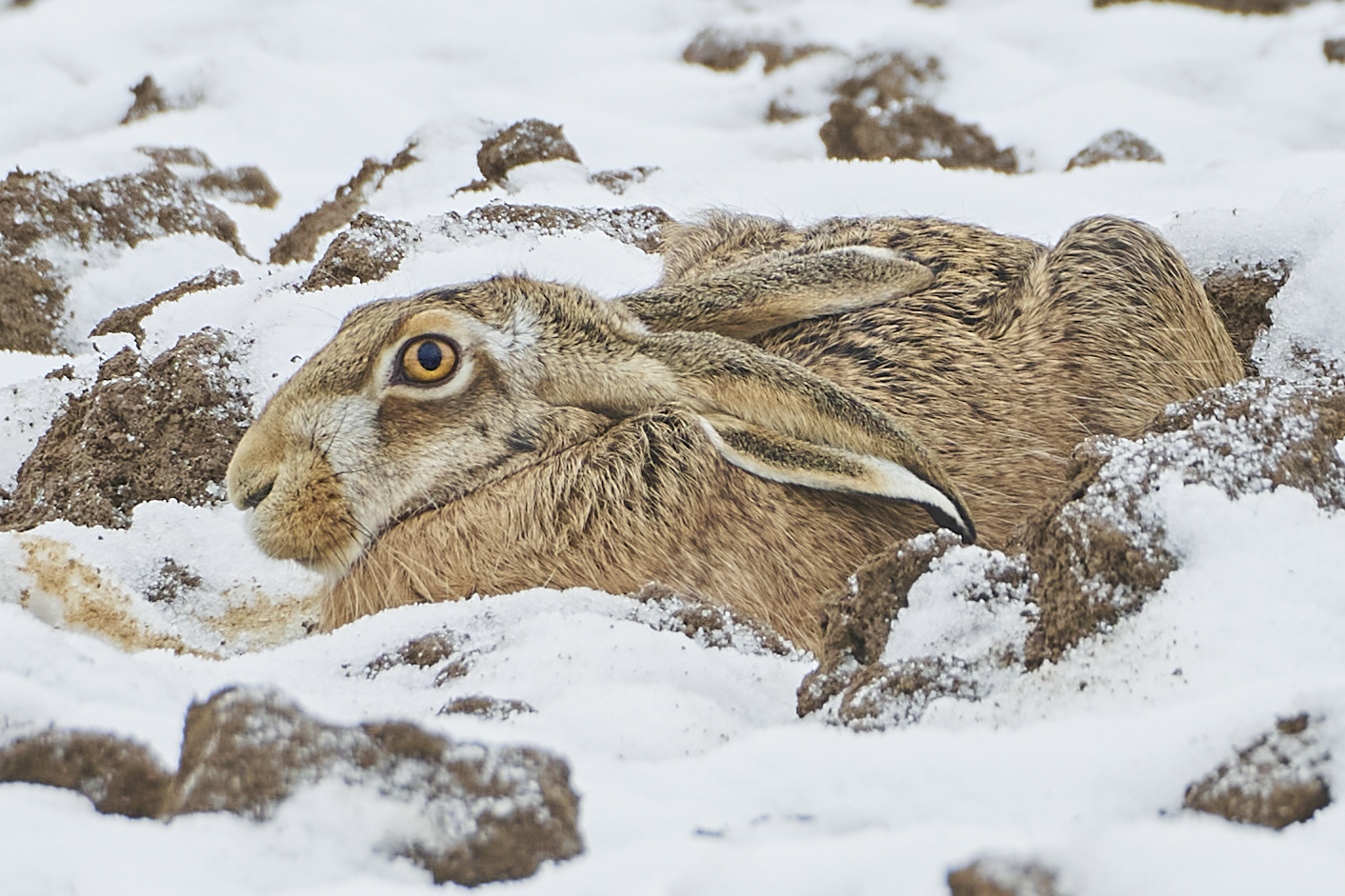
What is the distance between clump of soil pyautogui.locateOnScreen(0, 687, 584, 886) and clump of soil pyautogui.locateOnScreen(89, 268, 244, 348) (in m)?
4.59

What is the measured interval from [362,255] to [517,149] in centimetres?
188

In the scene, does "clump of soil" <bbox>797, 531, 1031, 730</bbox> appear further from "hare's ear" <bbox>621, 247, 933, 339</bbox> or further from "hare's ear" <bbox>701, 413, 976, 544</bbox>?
"hare's ear" <bbox>621, 247, 933, 339</bbox>

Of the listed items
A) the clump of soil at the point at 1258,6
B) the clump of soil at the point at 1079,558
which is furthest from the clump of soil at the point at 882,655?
the clump of soil at the point at 1258,6

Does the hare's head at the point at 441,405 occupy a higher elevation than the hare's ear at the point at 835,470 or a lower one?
lower

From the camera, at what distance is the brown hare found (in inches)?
141

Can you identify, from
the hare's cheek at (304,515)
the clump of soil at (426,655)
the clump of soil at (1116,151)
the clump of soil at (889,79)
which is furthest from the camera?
the clump of soil at (889,79)

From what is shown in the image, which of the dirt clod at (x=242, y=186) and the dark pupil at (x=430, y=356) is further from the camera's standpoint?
the dirt clod at (x=242, y=186)

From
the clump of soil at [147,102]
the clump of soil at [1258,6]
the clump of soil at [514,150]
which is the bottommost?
the clump of soil at [147,102]

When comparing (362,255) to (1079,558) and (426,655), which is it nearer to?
(426,655)

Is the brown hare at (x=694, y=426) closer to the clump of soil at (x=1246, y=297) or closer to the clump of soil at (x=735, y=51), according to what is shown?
the clump of soil at (x=1246, y=297)

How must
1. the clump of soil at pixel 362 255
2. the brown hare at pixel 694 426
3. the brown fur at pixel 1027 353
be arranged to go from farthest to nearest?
the clump of soil at pixel 362 255, the brown fur at pixel 1027 353, the brown hare at pixel 694 426

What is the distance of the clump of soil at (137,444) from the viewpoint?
499 centimetres

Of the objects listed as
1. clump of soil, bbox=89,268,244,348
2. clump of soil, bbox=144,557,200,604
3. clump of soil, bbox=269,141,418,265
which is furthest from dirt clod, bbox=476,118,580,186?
clump of soil, bbox=144,557,200,604

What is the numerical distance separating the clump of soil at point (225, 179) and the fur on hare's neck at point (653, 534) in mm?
6038
